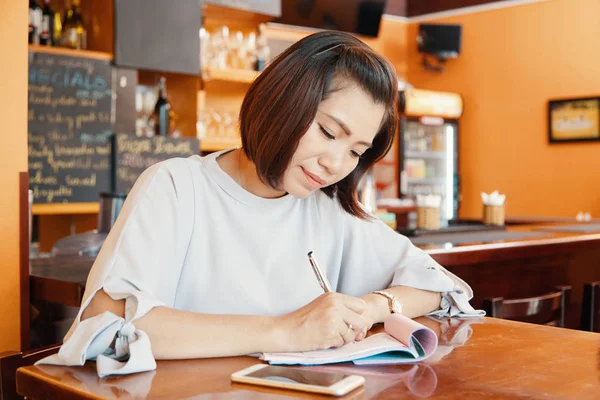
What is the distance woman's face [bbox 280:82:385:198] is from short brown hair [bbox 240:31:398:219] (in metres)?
0.02

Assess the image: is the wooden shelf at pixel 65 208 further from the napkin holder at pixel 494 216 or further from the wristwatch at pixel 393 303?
the wristwatch at pixel 393 303

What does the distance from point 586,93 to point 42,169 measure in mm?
5551

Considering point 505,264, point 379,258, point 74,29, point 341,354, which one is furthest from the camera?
point 74,29

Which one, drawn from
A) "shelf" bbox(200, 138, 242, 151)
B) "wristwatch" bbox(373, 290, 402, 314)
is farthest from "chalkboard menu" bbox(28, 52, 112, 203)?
"wristwatch" bbox(373, 290, 402, 314)

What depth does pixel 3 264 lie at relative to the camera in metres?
2.26

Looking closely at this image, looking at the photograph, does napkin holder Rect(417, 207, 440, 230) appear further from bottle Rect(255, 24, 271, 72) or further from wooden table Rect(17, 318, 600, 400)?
wooden table Rect(17, 318, 600, 400)

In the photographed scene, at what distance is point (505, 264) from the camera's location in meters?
3.01

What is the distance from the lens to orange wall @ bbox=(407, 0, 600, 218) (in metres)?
7.18

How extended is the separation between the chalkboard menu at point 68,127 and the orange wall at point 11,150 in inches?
57.5

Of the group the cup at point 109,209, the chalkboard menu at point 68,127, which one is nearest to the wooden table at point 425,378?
the cup at point 109,209

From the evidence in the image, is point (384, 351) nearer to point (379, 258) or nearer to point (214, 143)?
point (379, 258)

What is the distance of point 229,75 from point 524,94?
417 centimetres

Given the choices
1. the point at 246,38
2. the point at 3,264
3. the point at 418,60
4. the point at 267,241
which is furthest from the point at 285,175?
the point at 418,60

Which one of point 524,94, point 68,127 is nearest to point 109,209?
point 68,127
